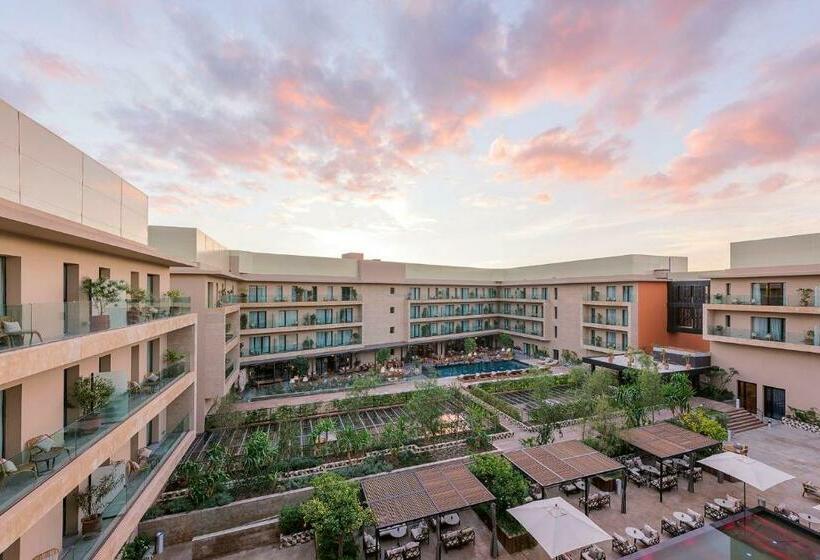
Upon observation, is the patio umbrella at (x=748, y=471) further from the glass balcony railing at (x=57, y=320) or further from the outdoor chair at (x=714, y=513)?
the glass balcony railing at (x=57, y=320)

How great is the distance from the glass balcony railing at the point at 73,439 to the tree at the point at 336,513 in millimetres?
6261

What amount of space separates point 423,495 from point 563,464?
5918 millimetres

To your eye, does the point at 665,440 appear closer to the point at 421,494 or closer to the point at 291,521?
the point at 421,494

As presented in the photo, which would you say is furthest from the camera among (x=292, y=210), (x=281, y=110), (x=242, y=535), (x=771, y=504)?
(x=292, y=210)

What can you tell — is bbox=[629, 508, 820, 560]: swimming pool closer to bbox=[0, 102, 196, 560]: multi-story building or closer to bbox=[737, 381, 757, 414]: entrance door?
bbox=[737, 381, 757, 414]: entrance door

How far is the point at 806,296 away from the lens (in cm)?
2162

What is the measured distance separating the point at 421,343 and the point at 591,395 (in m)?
22.0

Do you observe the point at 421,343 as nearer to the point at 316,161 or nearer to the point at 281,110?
the point at 316,161

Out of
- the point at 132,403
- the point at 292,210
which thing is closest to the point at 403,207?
the point at 292,210

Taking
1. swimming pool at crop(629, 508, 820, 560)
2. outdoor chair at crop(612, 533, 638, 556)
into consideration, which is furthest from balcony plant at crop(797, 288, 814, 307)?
outdoor chair at crop(612, 533, 638, 556)

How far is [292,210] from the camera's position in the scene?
28.1 meters

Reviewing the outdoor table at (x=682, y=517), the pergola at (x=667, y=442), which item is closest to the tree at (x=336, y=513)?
the outdoor table at (x=682, y=517)

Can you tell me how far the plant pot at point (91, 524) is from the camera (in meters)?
9.45

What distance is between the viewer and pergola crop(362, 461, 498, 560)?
1124 cm
